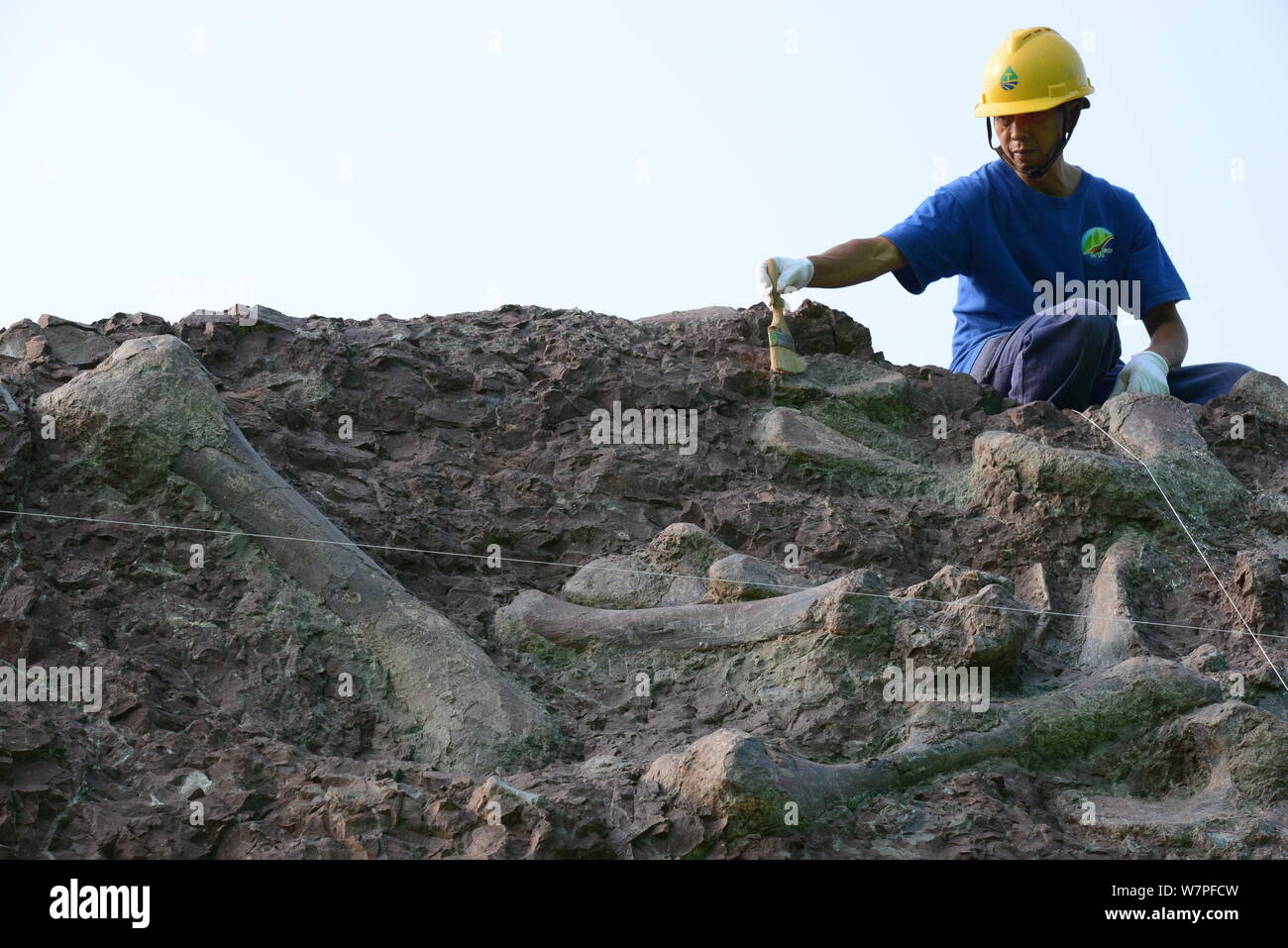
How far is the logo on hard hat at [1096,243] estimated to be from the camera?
21.8 feet

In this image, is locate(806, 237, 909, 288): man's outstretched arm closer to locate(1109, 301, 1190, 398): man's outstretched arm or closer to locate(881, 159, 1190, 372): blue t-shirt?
locate(881, 159, 1190, 372): blue t-shirt

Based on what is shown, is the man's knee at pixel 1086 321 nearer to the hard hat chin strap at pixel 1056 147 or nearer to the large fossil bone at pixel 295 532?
the hard hat chin strap at pixel 1056 147

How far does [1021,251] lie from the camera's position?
6609 millimetres

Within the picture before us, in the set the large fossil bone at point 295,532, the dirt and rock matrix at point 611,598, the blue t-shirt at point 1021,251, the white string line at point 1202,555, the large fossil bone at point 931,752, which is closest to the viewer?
the large fossil bone at point 931,752

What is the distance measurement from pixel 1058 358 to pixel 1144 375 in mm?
447

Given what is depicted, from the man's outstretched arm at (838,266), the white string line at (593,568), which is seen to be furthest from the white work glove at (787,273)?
the white string line at (593,568)

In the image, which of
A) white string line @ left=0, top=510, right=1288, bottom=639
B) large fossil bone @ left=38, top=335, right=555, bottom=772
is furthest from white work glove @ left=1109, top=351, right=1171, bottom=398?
large fossil bone @ left=38, top=335, right=555, bottom=772

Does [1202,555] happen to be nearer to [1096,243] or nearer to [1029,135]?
[1096,243]

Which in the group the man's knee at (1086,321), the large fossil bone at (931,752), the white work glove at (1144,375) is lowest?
the large fossil bone at (931,752)

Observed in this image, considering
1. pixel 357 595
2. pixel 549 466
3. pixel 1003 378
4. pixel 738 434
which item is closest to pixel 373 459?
pixel 549 466

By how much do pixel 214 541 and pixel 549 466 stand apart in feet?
4.12

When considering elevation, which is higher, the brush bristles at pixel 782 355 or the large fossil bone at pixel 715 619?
the brush bristles at pixel 782 355

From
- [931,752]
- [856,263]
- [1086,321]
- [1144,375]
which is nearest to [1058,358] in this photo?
[1086,321]

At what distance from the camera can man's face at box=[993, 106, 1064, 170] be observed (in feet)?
20.9
